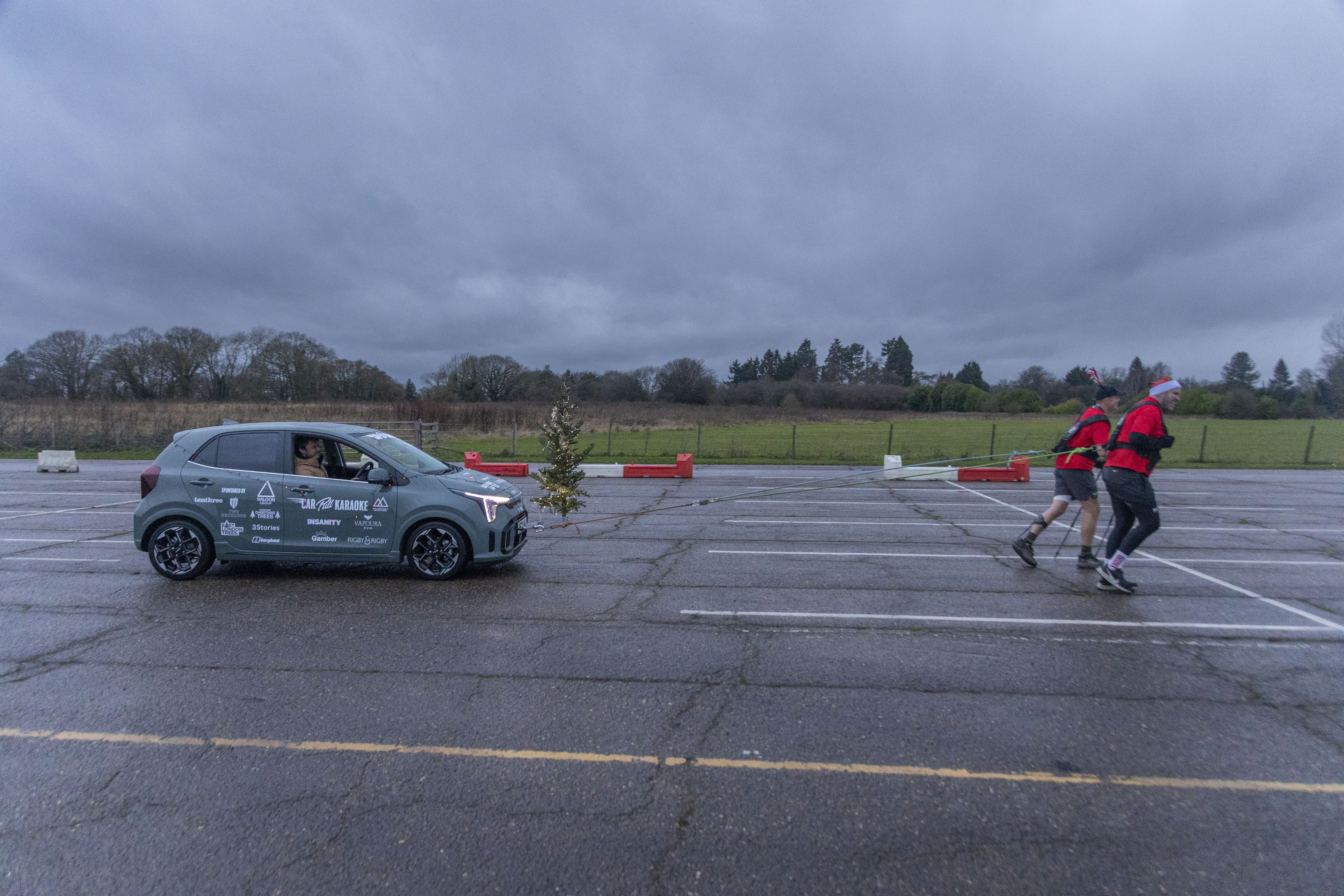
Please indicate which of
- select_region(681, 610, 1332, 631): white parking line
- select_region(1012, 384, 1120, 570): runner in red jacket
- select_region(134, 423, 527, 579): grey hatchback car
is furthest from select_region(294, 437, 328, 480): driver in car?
select_region(1012, 384, 1120, 570): runner in red jacket

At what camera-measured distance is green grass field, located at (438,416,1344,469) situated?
86.3 feet

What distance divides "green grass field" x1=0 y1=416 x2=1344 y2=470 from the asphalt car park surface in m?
10.7

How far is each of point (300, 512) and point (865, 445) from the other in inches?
1192

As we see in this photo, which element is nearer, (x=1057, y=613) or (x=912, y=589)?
(x=1057, y=613)

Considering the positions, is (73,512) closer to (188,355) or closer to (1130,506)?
(1130,506)

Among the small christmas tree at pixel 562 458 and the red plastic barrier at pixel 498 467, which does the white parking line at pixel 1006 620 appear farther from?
the red plastic barrier at pixel 498 467

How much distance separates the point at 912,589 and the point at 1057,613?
4.35ft

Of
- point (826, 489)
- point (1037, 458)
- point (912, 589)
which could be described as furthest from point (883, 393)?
point (912, 589)

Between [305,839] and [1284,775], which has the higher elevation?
[1284,775]

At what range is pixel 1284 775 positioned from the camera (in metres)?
3.51

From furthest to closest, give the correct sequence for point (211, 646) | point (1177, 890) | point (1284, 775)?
point (211, 646)
point (1284, 775)
point (1177, 890)

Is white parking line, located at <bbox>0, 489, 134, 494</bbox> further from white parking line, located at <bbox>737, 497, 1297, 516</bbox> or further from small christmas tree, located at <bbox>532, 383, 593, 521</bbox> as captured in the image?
white parking line, located at <bbox>737, 497, 1297, 516</bbox>

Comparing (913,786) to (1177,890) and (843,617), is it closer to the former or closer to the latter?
(1177,890)

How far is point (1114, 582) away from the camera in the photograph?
690 cm
